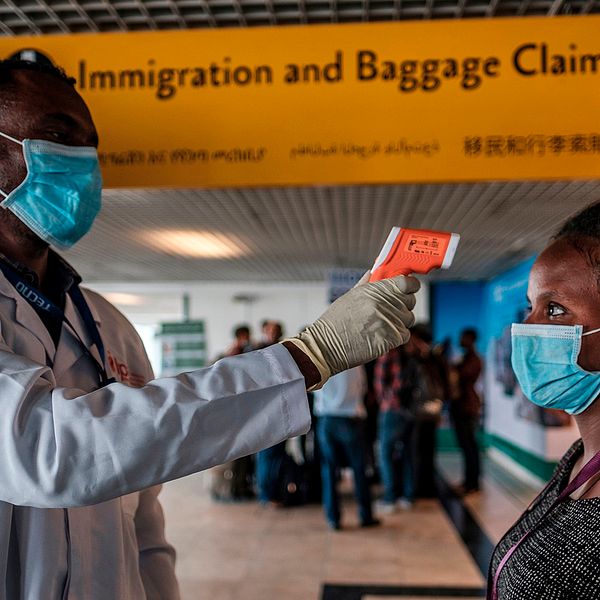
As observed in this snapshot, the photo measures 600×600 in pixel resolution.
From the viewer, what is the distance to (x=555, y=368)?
4.69 ft

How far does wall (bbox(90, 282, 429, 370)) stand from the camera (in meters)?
15.0

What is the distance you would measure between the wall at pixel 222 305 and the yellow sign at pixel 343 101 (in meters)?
12.6

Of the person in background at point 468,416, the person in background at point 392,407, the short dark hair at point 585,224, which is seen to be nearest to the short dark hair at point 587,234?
the short dark hair at point 585,224

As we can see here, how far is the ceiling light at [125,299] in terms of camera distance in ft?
49.0

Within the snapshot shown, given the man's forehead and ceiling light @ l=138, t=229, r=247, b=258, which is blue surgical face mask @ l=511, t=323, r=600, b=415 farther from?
ceiling light @ l=138, t=229, r=247, b=258

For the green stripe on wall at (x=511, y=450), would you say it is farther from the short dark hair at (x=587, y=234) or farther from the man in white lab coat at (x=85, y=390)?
the man in white lab coat at (x=85, y=390)

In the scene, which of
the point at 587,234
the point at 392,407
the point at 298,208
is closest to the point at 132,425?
the point at 587,234

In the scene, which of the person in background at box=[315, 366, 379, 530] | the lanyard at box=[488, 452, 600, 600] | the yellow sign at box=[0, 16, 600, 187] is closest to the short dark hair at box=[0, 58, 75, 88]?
the yellow sign at box=[0, 16, 600, 187]

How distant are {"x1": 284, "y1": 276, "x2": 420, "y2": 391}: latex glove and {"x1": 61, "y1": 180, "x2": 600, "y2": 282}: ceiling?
451 cm

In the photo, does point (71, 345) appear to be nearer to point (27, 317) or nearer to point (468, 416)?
point (27, 317)

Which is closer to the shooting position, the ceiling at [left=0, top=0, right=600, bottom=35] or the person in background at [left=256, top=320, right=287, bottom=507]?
the ceiling at [left=0, top=0, right=600, bottom=35]

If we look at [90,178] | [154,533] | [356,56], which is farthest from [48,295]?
[356,56]

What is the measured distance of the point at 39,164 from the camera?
1463 millimetres

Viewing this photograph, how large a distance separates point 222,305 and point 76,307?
547 inches
